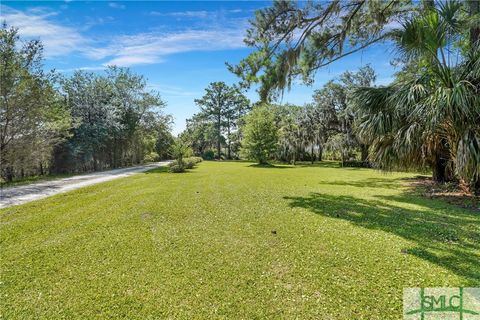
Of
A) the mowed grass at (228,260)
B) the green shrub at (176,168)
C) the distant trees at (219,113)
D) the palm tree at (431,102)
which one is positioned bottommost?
the mowed grass at (228,260)

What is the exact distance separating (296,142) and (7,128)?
80.2 ft

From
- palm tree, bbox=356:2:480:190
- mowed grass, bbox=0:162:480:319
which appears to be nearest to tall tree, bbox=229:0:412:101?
palm tree, bbox=356:2:480:190

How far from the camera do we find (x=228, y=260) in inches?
129

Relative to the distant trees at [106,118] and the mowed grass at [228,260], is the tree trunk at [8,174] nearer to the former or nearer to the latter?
the distant trees at [106,118]

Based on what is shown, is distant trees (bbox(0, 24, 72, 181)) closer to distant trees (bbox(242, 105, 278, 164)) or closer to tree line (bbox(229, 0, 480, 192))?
tree line (bbox(229, 0, 480, 192))

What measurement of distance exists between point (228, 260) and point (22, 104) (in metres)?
12.6

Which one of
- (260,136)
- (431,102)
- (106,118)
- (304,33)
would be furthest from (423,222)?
(260,136)

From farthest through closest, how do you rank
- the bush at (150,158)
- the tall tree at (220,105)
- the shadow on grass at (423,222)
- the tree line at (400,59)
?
the tall tree at (220,105)
the bush at (150,158)
the tree line at (400,59)
the shadow on grass at (423,222)

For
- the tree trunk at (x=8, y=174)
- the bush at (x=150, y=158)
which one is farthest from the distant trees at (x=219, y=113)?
the tree trunk at (x=8, y=174)

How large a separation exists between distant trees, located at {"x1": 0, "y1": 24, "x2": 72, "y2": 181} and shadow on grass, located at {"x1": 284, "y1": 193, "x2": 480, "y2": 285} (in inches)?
467

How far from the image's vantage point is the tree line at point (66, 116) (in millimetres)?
10750

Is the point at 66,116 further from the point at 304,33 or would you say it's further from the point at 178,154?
the point at 304,33

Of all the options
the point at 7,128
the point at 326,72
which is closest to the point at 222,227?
the point at 326,72

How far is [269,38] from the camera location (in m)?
7.34
